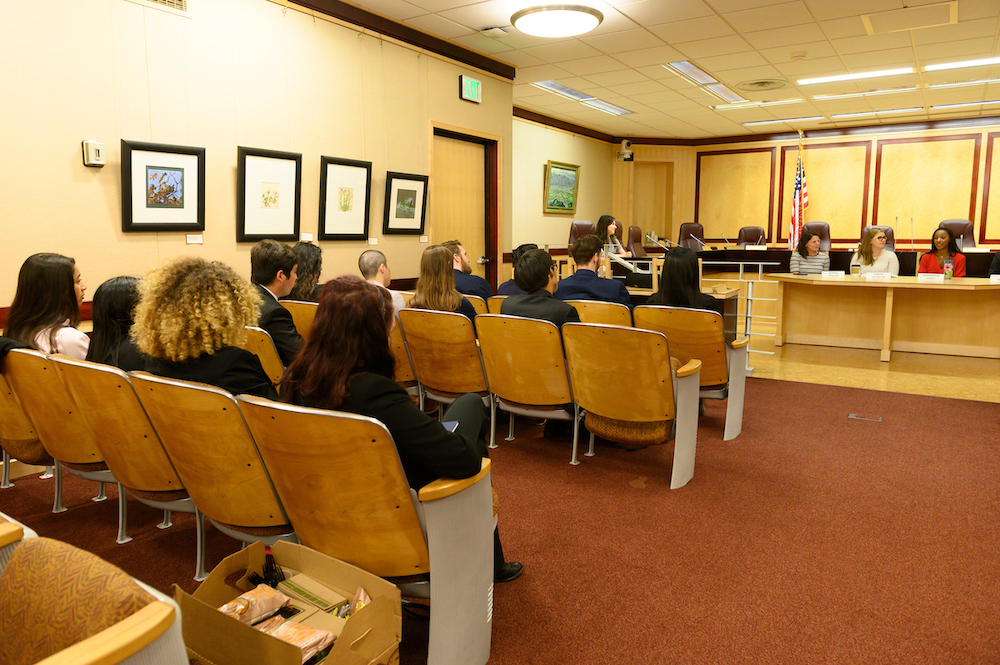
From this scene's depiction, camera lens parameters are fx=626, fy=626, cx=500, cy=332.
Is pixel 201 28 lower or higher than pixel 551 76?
lower

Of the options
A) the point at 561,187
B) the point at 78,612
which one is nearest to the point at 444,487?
the point at 78,612

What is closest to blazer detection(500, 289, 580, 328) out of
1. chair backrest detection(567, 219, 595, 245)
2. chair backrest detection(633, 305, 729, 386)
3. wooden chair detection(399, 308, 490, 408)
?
wooden chair detection(399, 308, 490, 408)

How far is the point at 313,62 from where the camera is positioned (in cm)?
500

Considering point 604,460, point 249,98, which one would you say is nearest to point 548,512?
point 604,460

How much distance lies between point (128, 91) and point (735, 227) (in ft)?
36.8

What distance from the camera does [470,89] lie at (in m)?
6.58

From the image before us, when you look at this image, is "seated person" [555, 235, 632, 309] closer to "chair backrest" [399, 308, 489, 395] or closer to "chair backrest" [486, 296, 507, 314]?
"chair backrest" [486, 296, 507, 314]

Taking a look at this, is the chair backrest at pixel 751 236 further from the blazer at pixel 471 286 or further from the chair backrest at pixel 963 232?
the blazer at pixel 471 286

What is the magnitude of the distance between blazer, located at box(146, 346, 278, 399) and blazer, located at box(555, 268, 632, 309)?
2.48m

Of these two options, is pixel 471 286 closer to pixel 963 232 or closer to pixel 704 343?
pixel 704 343

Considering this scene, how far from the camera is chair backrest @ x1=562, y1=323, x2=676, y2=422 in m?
2.76

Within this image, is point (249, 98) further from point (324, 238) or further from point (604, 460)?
point (604, 460)

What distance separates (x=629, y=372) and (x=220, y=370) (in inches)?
67.1

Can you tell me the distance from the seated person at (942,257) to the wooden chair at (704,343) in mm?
4304
